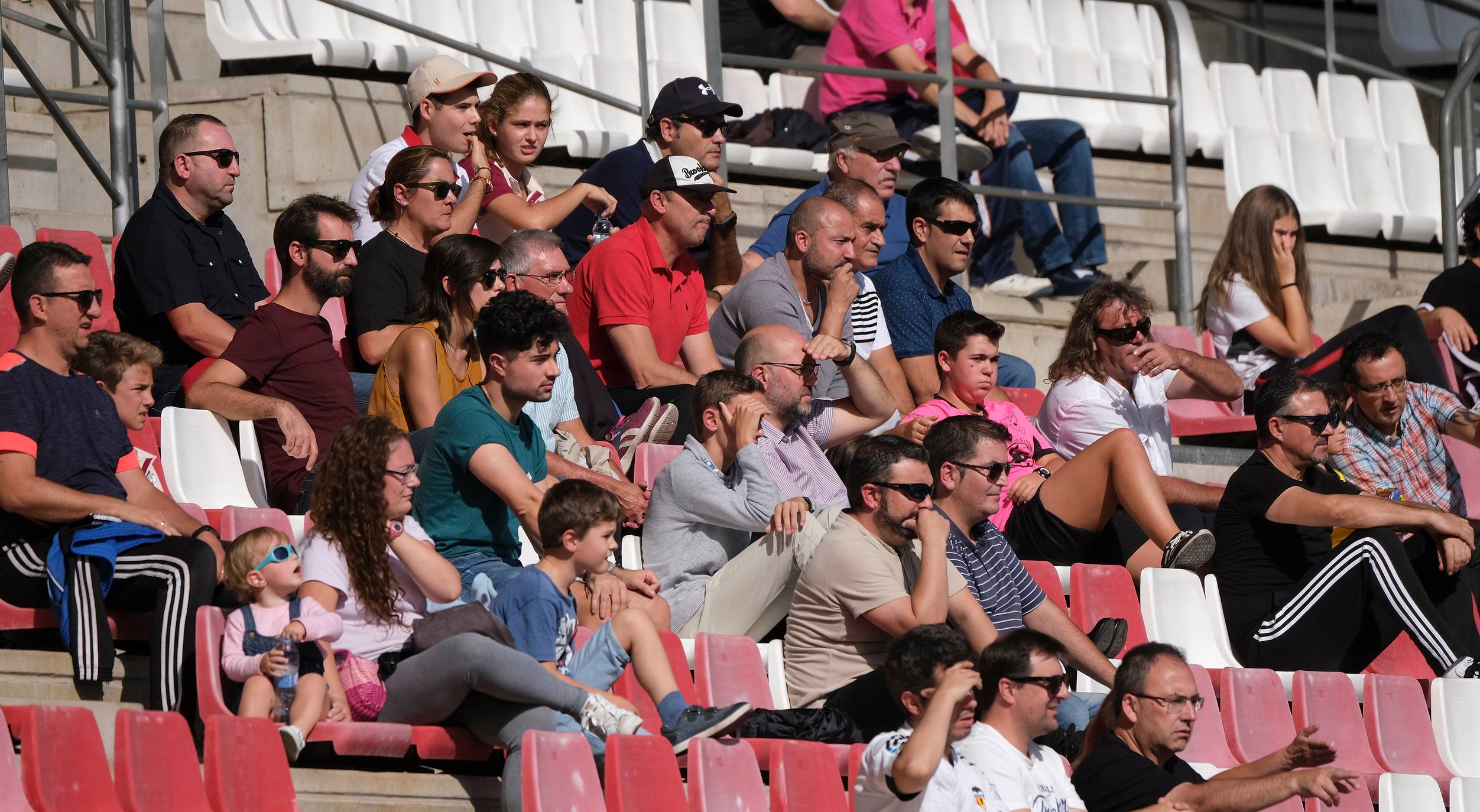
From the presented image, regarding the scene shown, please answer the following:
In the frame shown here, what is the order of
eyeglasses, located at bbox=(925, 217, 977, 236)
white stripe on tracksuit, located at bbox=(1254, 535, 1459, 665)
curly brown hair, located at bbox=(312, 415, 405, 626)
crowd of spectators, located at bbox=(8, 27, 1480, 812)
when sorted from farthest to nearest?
1. eyeglasses, located at bbox=(925, 217, 977, 236)
2. white stripe on tracksuit, located at bbox=(1254, 535, 1459, 665)
3. curly brown hair, located at bbox=(312, 415, 405, 626)
4. crowd of spectators, located at bbox=(8, 27, 1480, 812)

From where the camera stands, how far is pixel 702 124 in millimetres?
8031

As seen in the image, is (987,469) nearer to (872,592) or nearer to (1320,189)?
(872,592)

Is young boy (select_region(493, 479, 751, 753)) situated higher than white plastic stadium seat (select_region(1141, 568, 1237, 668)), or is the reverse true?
young boy (select_region(493, 479, 751, 753))

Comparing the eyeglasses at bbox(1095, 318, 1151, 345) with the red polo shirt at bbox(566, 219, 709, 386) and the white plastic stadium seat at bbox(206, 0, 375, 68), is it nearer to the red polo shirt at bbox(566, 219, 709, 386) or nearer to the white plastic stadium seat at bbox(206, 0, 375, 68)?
the red polo shirt at bbox(566, 219, 709, 386)

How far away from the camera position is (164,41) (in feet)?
27.8

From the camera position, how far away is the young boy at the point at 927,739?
15.8 ft

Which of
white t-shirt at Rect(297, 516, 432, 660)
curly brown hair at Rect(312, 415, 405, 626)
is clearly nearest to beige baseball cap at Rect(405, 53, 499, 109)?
curly brown hair at Rect(312, 415, 405, 626)

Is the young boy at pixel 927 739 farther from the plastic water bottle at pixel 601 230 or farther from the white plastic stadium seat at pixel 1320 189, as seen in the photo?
the white plastic stadium seat at pixel 1320 189

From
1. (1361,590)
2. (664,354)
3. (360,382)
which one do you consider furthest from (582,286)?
(1361,590)

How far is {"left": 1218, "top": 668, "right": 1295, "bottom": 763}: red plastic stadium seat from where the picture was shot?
21.3ft

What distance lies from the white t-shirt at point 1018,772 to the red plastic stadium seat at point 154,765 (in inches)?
66.9

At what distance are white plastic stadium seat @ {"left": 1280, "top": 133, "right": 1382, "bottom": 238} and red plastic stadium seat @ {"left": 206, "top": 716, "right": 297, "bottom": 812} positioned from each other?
7851 mm

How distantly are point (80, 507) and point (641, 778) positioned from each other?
1.46 metres

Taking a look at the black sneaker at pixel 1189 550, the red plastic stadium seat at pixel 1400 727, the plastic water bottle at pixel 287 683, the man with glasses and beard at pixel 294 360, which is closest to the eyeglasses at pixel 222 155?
the man with glasses and beard at pixel 294 360
